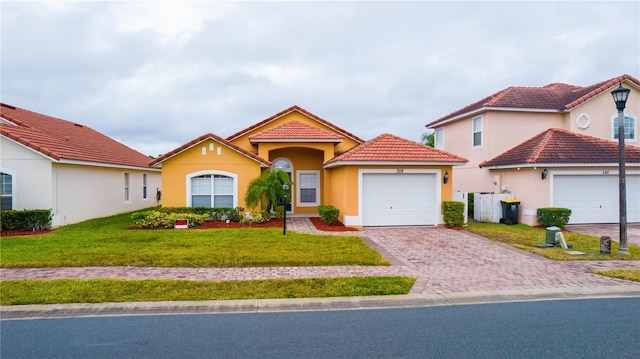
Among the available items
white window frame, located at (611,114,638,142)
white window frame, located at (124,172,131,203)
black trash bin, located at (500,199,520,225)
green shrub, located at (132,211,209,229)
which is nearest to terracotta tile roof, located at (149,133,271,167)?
green shrub, located at (132,211,209,229)

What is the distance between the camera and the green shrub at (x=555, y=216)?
49.9 ft

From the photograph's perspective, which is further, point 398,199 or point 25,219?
point 398,199

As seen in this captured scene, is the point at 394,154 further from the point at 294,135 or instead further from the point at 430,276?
the point at 430,276

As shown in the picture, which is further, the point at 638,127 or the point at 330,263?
the point at 638,127

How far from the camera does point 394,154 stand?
15383 millimetres

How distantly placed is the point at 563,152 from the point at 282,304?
15.3 meters

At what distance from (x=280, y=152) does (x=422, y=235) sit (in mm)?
9119

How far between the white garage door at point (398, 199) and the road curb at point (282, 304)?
859 centimetres

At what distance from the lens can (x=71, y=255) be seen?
936 cm

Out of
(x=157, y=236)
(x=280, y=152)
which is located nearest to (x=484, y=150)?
(x=280, y=152)

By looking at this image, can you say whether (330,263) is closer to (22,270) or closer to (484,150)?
(22,270)

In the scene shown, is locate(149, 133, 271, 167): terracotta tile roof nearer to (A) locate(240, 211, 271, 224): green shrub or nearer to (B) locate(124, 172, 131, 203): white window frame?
(A) locate(240, 211, 271, 224): green shrub

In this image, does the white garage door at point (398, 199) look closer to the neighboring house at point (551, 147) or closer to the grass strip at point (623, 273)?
the neighboring house at point (551, 147)

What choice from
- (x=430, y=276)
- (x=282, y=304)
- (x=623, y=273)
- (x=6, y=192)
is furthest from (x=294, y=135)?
(x=623, y=273)
